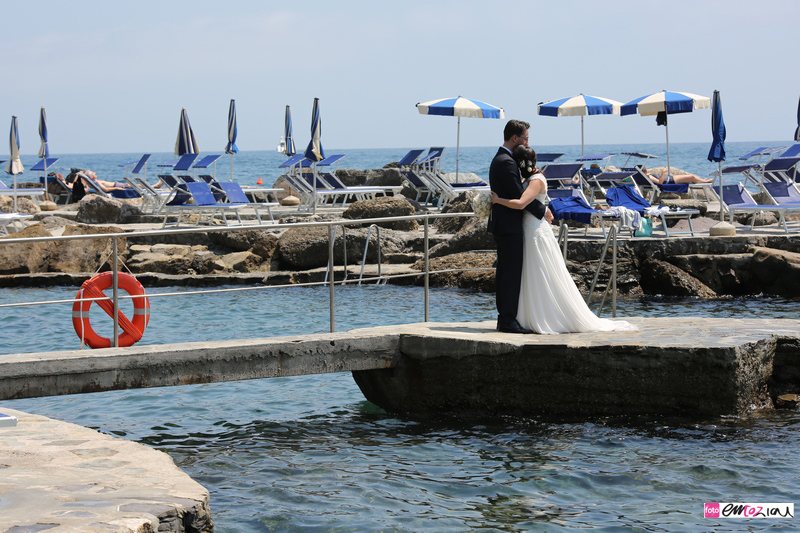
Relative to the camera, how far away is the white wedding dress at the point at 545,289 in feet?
26.7

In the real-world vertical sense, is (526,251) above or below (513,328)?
above

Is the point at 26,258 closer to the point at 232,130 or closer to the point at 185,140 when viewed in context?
the point at 185,140

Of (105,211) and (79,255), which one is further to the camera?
(105,211)

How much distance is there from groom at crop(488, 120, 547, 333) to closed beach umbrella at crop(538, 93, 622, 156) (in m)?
15.7

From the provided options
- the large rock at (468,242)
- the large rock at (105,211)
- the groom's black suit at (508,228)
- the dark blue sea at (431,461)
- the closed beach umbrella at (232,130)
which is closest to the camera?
the dark blue sea at (431,461)

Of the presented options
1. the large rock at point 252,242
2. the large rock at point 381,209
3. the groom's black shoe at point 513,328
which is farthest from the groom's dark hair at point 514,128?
the large rock at point 381,209

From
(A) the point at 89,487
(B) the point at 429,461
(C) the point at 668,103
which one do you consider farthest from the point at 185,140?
(A) the point at 89,487

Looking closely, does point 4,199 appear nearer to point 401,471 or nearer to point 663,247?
point 663,247

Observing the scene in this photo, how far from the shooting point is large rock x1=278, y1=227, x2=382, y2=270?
17875 millimetres

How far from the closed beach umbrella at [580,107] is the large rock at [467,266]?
24.3 ft

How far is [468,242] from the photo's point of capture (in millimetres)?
17812

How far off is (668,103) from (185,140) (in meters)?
12.9

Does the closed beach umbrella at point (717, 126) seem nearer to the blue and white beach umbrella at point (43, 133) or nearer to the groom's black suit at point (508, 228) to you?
the groom's black suit at point (508, 228)

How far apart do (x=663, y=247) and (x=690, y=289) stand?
0.85m
